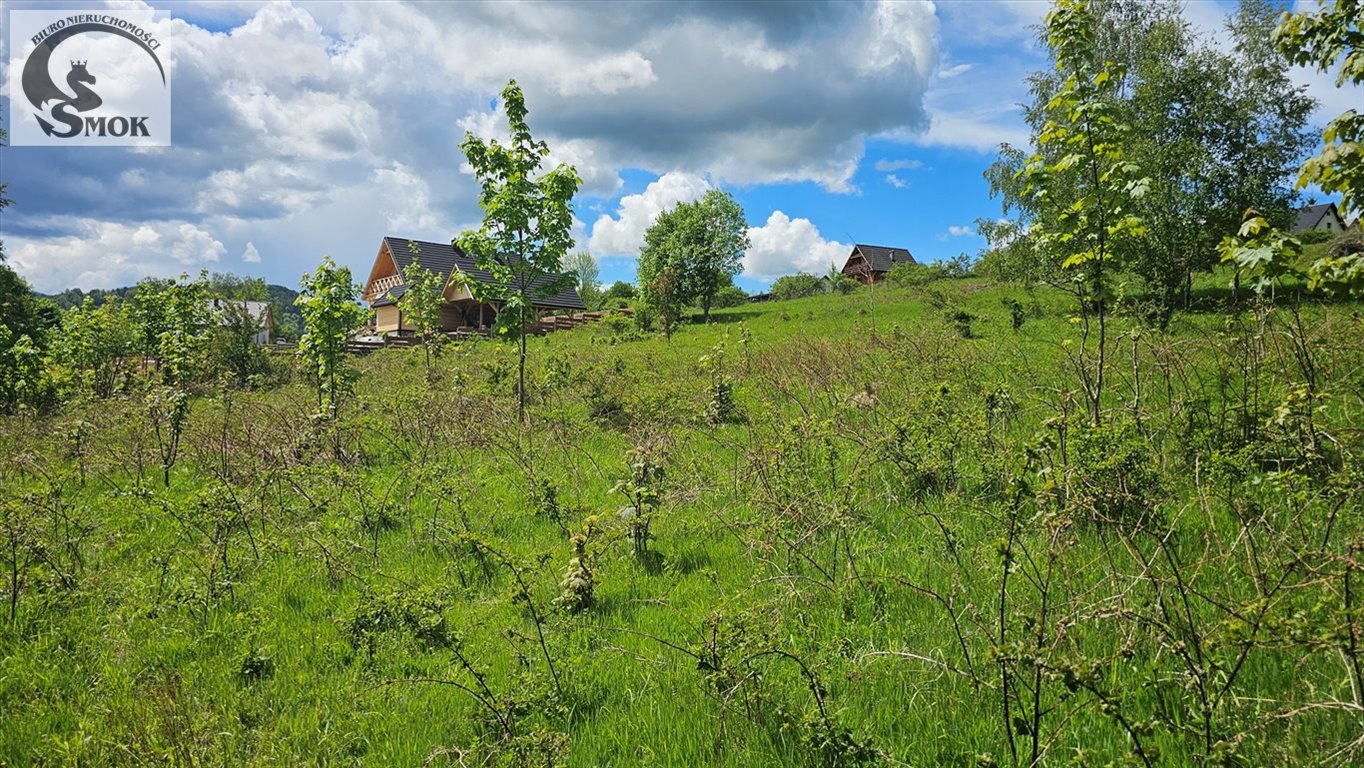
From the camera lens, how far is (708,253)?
43188mm

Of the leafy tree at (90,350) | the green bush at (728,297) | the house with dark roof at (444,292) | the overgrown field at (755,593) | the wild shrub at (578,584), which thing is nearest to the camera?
the overgrown field at (755,593)

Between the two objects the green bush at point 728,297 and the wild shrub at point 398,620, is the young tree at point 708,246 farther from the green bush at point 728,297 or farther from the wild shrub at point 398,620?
the wild shrub at point 398,620

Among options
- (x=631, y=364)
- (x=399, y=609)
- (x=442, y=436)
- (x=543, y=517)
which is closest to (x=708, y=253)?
(x=631, y=364)

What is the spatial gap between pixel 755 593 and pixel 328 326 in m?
9.86

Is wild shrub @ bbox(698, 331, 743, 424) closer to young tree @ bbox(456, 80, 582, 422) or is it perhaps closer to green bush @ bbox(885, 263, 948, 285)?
young tree @ bbox(456, 80, 582, 422)

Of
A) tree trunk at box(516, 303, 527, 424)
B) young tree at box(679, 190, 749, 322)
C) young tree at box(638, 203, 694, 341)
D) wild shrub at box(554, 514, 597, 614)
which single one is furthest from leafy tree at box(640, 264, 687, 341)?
wild shrub at box(554, 514, 597, 614)

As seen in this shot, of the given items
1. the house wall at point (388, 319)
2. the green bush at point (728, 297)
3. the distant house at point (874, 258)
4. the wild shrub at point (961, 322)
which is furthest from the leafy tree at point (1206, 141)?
the distant house at point (874, 258)

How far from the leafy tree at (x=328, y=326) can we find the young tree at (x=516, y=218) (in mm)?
2362

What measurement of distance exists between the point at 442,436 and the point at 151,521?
3.61 metres

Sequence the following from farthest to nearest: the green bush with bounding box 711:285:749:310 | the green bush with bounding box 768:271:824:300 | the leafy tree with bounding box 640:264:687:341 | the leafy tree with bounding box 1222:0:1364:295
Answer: the green bush with bounding box 768:271:824:300
the green bush with bounding box 711:285:749:310
the leafy tree with bounding box 640:264:687:341
the leafy tree with bounding box 1222:0:1364:295

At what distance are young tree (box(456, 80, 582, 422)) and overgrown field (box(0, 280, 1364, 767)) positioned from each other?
3.66 meters

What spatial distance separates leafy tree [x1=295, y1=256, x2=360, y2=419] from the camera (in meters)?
11.3

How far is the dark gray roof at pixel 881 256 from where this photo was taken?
253 feet

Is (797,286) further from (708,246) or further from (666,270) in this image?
(666,270)
